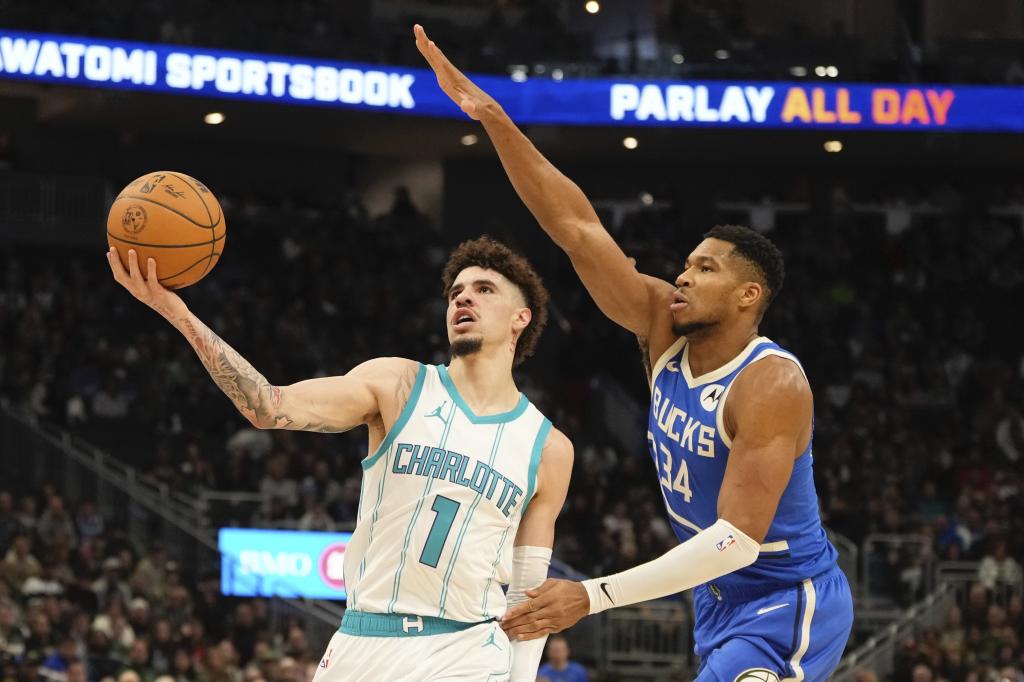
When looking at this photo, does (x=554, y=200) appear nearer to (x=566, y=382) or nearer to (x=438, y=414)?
(x=438, y=414)

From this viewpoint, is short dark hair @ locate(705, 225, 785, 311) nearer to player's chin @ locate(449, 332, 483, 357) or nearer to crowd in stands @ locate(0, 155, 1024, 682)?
player's chin @ locate(449, 332, 483, 357)

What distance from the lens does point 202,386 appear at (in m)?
21.3

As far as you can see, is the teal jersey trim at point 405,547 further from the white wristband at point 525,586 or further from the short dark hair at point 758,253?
the short dark hair at point 758,253

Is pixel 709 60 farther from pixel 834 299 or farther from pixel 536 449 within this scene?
pixel 536 449

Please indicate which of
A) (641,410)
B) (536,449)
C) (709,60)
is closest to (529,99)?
(709,60)

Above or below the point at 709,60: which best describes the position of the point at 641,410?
below

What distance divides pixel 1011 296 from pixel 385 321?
10432 mm

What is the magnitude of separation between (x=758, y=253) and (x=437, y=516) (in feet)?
→ 5.12

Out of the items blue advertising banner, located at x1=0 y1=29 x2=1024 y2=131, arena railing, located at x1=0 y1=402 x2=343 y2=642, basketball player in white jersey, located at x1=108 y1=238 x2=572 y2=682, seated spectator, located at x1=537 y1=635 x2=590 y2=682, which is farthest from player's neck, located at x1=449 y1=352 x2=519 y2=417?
blue advertising banner, located at x1=0 y1=29 x2=1024 y2=131

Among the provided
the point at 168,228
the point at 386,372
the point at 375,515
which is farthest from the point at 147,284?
the point at 375,515

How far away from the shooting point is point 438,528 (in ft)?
17.6

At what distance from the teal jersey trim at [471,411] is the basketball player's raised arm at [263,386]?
0.24m

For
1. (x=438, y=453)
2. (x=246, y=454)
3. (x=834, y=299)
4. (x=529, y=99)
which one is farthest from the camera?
(x=834, y=299)

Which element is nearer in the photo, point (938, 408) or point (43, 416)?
point (43, 416)
